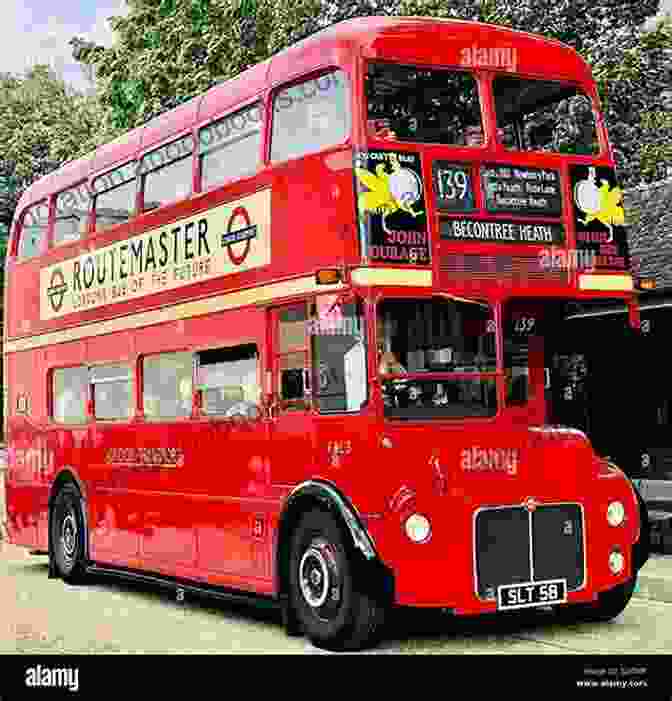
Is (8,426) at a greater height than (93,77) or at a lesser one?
lesser

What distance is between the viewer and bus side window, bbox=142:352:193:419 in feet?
43.7

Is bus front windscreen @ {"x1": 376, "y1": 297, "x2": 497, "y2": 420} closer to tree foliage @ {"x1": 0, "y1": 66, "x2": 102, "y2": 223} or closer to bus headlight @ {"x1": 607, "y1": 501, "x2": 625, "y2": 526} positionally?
bus headlight @ {"x1": 607, "y1": 501, "x2": 625, "y2": 526}

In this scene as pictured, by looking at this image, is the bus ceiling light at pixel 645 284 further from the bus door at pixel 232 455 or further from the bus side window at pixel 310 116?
the bus door at pixel 232 455

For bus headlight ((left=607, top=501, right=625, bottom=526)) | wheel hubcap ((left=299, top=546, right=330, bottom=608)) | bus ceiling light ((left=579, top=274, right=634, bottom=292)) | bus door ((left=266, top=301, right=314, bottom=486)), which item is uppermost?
bus ceiling light ((left=579, top=274, right=634, bottom=292))

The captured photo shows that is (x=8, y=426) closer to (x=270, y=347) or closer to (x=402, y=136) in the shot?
(x=270, y=347)

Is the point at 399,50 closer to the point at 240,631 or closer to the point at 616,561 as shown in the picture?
the point at 616,561

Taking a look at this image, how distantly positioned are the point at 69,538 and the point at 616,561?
6939 millimetres

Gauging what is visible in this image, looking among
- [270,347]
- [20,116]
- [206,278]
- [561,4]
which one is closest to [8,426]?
[206,278]

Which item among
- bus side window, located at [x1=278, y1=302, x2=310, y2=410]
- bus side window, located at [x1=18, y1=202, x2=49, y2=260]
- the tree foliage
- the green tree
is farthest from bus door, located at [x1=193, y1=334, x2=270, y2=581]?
the tree foliage

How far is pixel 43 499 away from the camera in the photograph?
54.7 feet

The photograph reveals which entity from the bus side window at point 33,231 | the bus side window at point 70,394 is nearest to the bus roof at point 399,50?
the bus side window at point 70,394

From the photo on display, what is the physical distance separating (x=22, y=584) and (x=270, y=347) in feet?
17.6

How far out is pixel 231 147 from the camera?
1258 cm

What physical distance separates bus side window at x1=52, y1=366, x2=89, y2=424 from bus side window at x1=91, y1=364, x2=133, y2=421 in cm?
30
